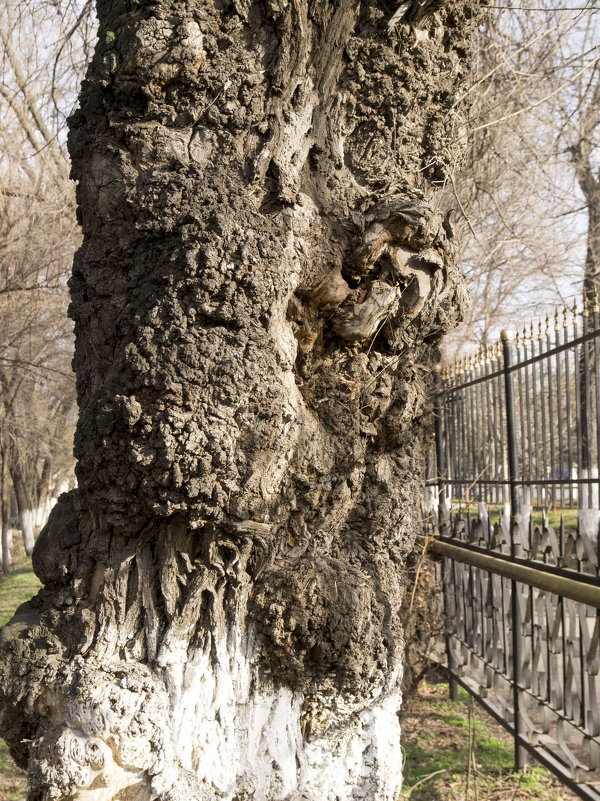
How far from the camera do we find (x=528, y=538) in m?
4.55

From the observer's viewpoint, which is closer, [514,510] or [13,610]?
[514,510]

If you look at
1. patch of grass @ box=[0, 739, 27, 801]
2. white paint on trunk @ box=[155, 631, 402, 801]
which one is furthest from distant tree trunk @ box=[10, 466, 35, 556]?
white paint on trunk @ box=[155, 631, 402, 801]

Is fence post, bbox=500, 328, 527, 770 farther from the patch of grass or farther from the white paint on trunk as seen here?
the patch of grass

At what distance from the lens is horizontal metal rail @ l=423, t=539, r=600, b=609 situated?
11.3 feet

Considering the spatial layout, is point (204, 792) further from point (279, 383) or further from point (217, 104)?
point (217, 104)

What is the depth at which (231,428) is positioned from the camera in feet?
7.12

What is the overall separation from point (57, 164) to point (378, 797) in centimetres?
871

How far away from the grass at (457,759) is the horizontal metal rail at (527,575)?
2.79 ft

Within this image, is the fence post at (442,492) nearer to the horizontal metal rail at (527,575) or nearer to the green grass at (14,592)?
the horizontal metal rail at (527,575)

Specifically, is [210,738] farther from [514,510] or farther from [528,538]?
[514,510]

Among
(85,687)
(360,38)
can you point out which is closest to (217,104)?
(360,38)

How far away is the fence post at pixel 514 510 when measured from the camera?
183 inches

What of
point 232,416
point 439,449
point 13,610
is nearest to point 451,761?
point 439,449

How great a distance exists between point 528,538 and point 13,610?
9.87 meters
